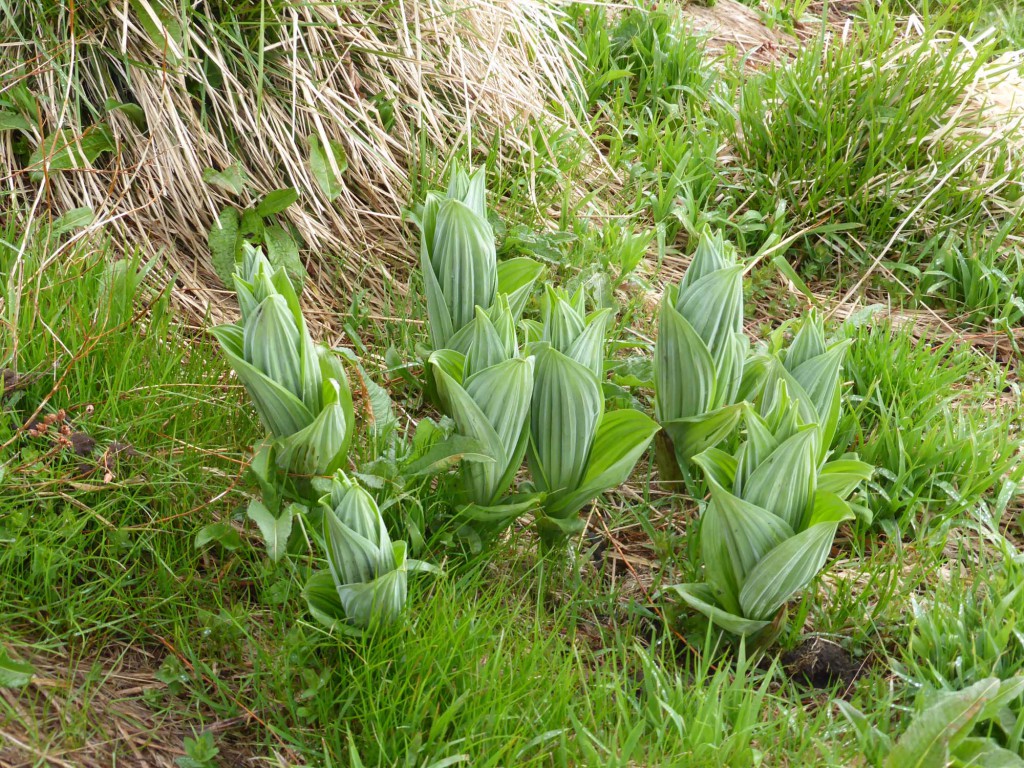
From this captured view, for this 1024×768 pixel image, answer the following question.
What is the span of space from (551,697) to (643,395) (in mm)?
996

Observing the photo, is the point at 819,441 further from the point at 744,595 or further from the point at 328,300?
the point at 328,300

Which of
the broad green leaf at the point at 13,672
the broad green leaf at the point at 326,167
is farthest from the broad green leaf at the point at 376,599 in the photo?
the broad green leaf at the point at 326,167

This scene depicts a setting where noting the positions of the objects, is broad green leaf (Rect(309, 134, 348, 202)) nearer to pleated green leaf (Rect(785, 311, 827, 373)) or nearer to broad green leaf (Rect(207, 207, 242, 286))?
broad green leaf (Rect(207, 207, 242, 286))

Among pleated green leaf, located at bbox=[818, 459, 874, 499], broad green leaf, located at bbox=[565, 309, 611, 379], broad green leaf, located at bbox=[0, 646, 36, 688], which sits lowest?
broad green leaf, located at bbox=[0, 646, 36, 688]

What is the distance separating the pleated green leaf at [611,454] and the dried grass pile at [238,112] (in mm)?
937

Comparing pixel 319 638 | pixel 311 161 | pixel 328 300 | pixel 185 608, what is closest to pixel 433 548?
pixel 319 638

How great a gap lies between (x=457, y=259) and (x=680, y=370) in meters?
0.51

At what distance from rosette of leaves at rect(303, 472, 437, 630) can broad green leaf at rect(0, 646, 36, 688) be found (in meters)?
0.44

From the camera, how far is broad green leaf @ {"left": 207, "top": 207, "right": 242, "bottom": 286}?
2500 millimetres

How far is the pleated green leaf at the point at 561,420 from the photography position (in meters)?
1.84

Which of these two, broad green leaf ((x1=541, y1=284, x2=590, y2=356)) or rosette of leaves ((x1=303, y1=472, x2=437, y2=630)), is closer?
rosette of leaves ((x1=303, y1=472, x2=437, y2=630))

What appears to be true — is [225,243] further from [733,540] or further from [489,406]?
[733,540]

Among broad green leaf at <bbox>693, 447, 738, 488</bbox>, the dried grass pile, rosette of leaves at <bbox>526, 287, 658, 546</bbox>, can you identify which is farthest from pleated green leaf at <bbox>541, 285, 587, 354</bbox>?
the dried grass pile

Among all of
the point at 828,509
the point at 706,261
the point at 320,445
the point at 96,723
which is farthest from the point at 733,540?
the point at 96,723
